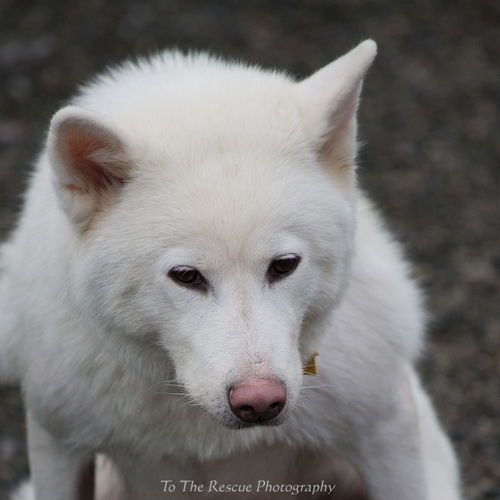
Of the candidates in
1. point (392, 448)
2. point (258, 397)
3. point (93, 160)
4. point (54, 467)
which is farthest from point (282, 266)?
point (54, 467)

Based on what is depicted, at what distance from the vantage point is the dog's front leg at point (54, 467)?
4008mm

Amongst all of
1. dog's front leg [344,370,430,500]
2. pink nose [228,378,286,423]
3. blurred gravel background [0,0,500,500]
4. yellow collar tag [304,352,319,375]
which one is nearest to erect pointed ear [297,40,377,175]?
yellow collar tag [304,352,319,375]

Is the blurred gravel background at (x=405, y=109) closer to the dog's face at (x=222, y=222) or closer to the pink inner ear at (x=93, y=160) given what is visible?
the dog's face at (x=222, y=222)

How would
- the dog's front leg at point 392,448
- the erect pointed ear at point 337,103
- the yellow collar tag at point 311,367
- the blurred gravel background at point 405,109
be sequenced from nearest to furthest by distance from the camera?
the erect pointed ear at point 337,103 → the yellow collar tag at point 311,367 → the dog's front leg at point 392,448 → the blurred gravel background at point 405,109

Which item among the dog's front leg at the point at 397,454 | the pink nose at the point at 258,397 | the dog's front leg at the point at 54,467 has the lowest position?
the dog's front leg at the point at 54,467

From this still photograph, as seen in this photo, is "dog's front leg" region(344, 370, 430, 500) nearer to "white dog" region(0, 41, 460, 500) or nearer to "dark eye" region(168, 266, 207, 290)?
"white dog" region(0, 41, 460, 500)

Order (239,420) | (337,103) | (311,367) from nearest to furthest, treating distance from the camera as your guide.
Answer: (239,420), (337,103), (311,367)

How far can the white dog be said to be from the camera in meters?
3.14

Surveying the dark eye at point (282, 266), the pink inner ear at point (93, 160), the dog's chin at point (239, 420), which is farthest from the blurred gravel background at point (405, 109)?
the pink inner ear at point (93, 160)

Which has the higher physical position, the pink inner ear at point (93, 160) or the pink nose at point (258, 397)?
the pink inner ear at point (93, 160)

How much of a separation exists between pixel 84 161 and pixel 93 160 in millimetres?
28

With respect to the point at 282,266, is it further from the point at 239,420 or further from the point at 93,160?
the point at 93,160

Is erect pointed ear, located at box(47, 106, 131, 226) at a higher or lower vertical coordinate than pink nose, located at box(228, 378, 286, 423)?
higher

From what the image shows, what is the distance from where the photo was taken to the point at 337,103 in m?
3.29
